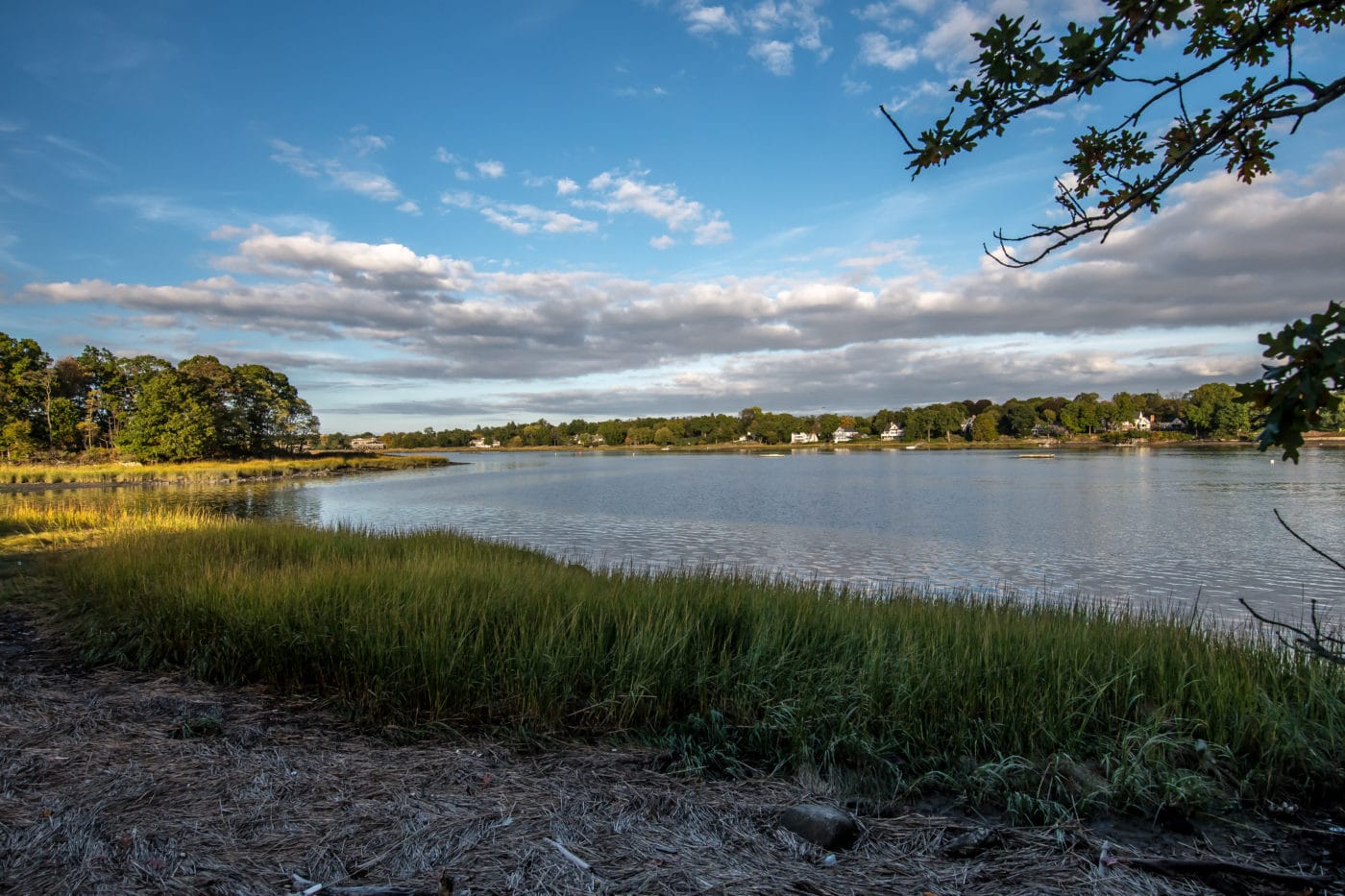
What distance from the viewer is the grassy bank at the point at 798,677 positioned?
12.7ft

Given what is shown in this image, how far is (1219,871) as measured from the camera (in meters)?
2.80

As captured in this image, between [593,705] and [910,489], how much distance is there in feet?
138

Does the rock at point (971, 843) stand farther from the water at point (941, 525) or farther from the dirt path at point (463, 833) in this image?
the water at point (941, 525)

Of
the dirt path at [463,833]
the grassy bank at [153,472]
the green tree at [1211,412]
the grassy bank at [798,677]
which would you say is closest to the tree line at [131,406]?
the grassy bank at [153,472]

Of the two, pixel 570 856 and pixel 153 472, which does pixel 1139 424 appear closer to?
pixel 153 472

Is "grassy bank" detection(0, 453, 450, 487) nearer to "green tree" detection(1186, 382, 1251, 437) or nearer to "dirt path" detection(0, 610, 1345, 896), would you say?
"dirt path" detection(0, 610, 1345, 896)

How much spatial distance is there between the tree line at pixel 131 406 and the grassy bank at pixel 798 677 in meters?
72.2

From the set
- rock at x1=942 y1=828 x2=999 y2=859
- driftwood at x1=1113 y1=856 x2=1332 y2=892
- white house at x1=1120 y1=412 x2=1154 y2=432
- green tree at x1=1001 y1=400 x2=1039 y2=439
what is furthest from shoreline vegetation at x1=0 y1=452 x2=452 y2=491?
white house at x1=1120 y1=412 x2=1154 y2=432

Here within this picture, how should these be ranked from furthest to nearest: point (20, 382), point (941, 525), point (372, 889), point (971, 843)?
1. point (20, 382)
2. point (941, 525)
3. point (971, 843)
4. point (372, 889)

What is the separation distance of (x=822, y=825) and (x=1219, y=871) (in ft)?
5.17

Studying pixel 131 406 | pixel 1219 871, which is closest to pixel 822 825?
pixel 1219 871

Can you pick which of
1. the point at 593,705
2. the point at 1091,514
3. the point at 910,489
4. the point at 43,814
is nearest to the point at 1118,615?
the point at 593,705

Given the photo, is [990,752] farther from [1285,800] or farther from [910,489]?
[910,489]

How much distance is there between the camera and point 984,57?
9.08ft
